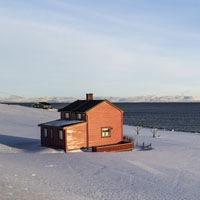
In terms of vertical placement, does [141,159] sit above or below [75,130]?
below

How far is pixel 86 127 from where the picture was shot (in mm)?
36531

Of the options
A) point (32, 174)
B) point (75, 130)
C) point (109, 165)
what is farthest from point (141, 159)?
point (32, 174)

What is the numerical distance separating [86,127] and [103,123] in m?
2.61

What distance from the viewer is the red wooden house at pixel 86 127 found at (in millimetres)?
35500

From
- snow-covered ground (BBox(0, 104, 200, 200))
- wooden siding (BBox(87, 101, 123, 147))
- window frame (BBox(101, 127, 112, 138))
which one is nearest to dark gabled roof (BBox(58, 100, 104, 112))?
wooden siding (BBox(87, 101, 123, 147))

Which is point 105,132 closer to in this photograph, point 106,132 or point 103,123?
point 106,132

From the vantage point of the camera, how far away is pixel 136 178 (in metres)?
22.7

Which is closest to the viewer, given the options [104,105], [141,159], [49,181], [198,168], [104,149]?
[49,181]

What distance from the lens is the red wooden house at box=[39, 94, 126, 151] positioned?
1398 inches

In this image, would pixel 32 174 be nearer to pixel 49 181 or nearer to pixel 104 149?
pixel 49 181

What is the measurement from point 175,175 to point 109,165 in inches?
234

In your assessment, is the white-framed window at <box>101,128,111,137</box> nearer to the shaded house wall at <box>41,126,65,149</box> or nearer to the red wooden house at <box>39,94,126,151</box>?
the red wooden house at <box>39,94,126,151</box>

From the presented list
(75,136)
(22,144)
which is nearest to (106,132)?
(75,136)

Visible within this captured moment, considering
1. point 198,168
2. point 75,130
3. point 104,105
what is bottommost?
point 198,168
